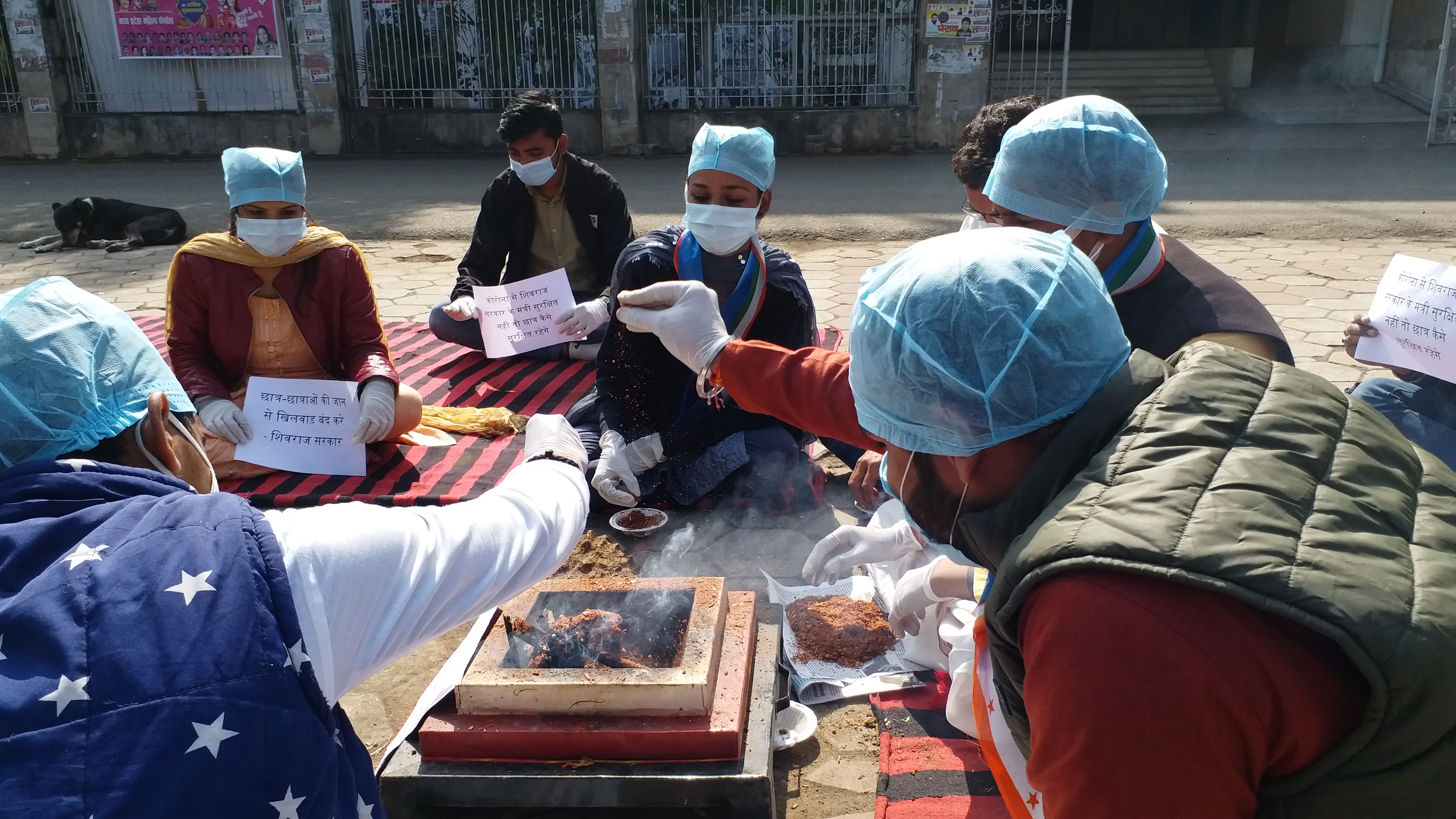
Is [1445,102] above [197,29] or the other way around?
the other way around

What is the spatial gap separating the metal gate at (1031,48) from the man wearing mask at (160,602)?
505 inches

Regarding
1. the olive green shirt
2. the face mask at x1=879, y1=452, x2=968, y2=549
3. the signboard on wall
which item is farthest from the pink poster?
the face mask at x1=879, y1=452, x2=968, y2=549

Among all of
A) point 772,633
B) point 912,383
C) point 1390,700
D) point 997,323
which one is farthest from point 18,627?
point 772,633

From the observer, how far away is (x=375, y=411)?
4.06m

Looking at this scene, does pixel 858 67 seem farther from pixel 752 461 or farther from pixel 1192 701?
pixel 1192 701

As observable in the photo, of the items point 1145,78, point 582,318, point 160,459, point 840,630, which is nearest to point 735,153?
point 582,318

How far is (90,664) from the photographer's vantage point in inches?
50.8

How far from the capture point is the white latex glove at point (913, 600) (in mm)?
2686

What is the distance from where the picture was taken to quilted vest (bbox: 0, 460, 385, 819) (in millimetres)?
1271

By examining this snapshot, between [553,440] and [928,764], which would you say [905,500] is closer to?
[553,440]

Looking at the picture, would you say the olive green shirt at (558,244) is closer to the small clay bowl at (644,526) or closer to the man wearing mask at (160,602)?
the small clay bowl at (644,526)

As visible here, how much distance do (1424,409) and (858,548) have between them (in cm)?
189

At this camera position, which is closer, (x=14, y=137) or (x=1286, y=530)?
(x=1286, y=530)

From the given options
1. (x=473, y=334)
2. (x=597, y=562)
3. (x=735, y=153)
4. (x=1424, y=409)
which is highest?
(x=735, y=153)
